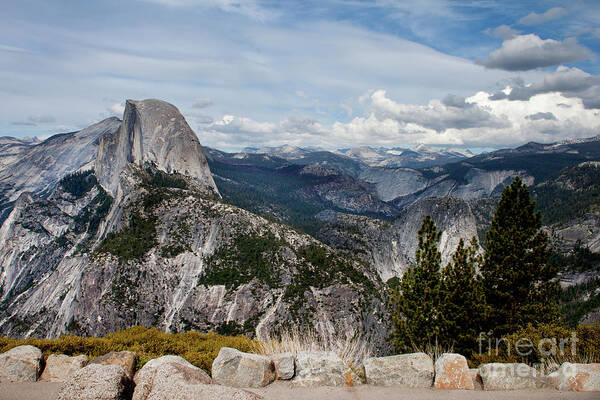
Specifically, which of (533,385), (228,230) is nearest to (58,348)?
(533,385)

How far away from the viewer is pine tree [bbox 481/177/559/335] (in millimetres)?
24562

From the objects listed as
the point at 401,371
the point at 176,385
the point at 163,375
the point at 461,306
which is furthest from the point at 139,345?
the point at 461,306

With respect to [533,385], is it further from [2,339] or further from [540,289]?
[2,339]

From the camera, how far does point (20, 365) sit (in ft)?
39.8

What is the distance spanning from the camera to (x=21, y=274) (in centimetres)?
15238

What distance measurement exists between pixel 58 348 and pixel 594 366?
2019 cm

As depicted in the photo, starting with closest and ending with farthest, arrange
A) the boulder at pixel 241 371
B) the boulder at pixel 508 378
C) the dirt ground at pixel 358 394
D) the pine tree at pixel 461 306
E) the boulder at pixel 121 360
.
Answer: the dirt ground at pixel 358 394
the boulder at pixel 508 378
the boulder at pixel 241 371
the boulder at pixel 121 360
the pine tree at pixel 461 306

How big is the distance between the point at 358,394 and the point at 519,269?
19570 millimetres

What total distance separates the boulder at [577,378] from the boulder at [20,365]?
60.4ft

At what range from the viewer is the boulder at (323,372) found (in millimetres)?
12297

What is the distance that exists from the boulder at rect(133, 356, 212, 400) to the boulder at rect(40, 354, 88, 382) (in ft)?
10.9

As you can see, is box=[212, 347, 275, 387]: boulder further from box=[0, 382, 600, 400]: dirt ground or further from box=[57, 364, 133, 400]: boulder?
box=[57, 364, 133, 400]: boulder

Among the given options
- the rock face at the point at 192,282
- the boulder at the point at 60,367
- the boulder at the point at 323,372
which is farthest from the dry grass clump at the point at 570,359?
the rock face at the point at 192,282

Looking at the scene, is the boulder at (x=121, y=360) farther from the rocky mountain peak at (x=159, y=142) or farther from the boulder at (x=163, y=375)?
the rocky mountain peak at (x=159, y=142)
